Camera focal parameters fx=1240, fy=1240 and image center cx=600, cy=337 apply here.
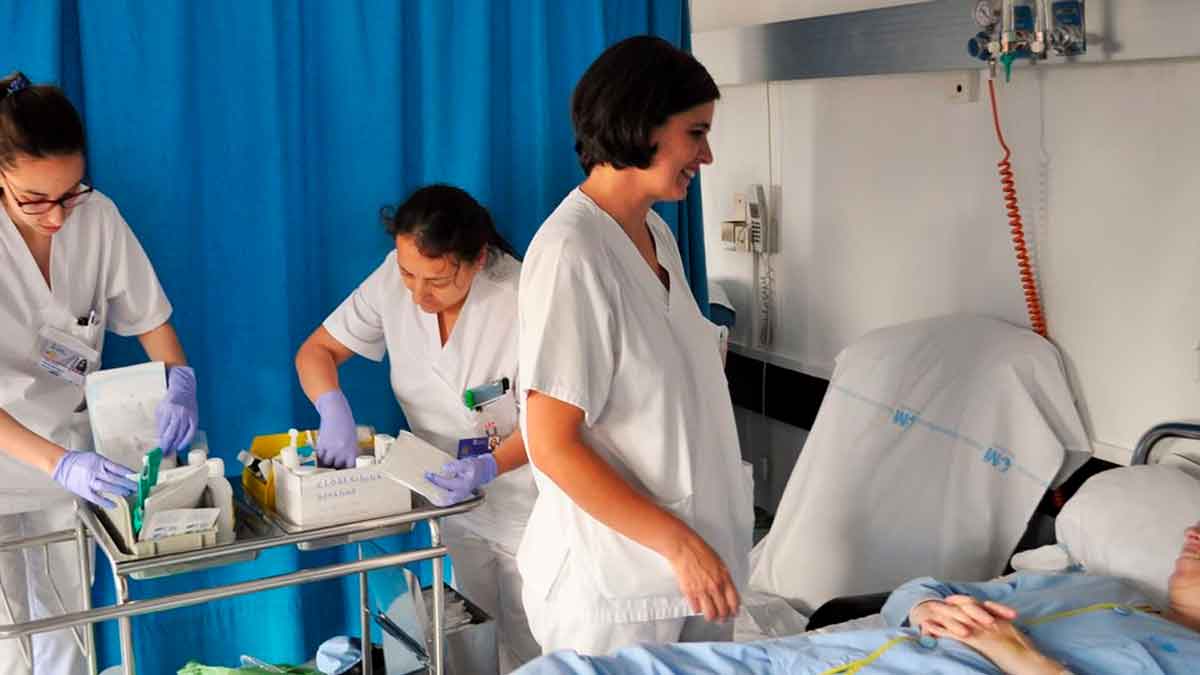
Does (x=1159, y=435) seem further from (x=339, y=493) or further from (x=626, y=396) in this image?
(x=339, y=493)

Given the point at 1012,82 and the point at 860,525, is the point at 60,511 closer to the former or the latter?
the point at 860,525

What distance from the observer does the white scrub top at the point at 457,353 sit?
2.58 meters

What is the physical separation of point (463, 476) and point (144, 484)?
551 mm

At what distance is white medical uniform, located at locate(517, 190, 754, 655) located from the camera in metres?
1.81

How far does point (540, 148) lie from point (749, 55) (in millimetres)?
977

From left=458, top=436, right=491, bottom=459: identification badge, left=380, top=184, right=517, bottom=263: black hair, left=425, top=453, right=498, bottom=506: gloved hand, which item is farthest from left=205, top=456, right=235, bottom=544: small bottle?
left=380, top=184, right=517, bottom=263: black hair

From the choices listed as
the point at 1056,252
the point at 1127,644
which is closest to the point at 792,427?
the point at 1056,252

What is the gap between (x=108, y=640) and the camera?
8.64 ft

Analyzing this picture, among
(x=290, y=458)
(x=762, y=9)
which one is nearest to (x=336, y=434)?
(x=290, y=458)

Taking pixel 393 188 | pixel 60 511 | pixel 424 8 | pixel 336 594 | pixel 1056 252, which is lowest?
pixel 336 594

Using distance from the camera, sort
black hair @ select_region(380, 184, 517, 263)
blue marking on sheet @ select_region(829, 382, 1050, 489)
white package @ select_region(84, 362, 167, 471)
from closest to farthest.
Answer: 1. white package @ select_region(84, 362, 167, 471)
2. black hair @ select_region(380, 184, 517, 263)
3. blue marking on sheet @ select_region(829, 382, 1050, 489)

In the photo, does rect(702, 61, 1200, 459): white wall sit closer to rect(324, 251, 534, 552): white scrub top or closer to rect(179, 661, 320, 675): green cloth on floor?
rect(324, 251, 534, 552): white scrub top

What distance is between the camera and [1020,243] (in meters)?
2.83

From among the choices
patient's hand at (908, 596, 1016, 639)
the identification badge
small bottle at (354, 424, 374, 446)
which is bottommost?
patient's hand at (908, 596, 1016, 639)
